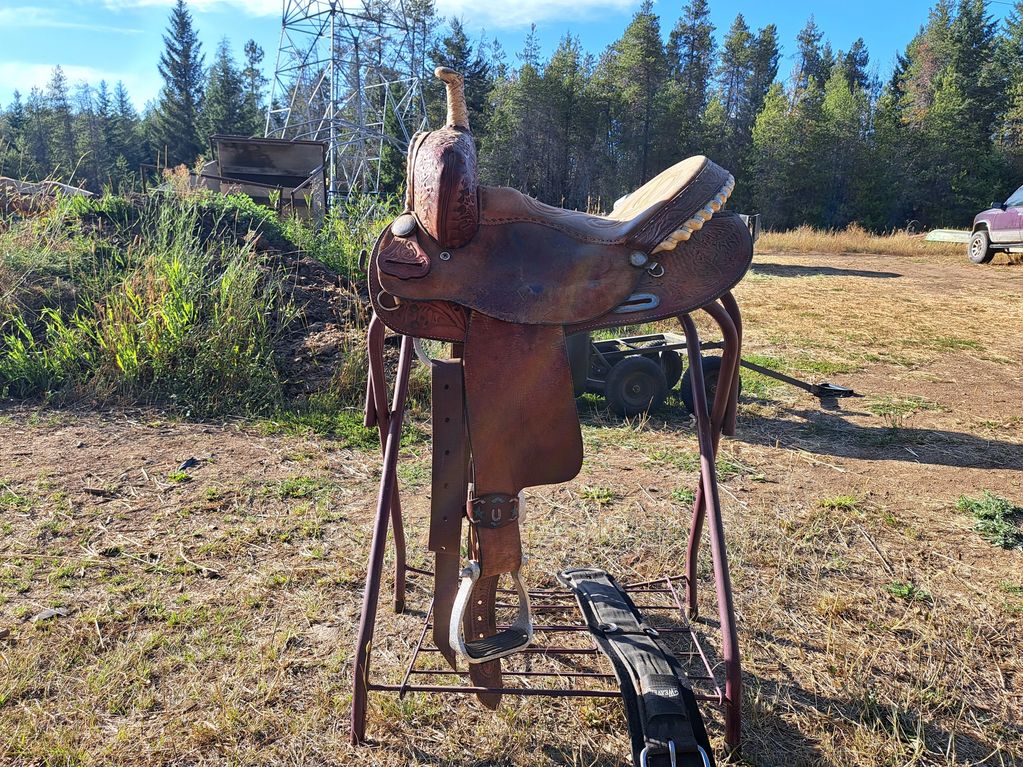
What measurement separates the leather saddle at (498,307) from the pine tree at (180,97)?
39.8 m

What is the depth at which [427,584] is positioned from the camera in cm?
220

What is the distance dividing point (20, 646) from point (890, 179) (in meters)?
35.0

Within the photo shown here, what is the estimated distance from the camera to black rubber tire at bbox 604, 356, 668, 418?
149 inches

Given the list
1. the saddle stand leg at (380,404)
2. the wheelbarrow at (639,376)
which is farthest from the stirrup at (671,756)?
the wheelbarrow at (639,376)

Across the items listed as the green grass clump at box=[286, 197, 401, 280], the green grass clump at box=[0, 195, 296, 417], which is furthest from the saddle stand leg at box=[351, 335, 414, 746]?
the green grass clump at box=[286, 197, 401, 280]

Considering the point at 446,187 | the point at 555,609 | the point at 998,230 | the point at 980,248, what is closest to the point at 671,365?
the point at 555,609

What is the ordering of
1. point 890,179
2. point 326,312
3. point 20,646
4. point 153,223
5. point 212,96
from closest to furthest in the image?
point 20,646
point 326,312
point 153,223
point 890,179
point 212,96

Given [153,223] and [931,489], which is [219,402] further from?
[931,489]

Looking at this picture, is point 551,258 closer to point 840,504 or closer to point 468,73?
point 840,504

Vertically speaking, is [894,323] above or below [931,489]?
above

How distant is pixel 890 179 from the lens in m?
29.3

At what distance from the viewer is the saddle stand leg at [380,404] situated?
163 centimetres

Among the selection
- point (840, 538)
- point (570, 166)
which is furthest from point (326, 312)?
point (570, 166)

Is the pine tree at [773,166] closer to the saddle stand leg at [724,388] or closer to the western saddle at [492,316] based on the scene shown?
the saddle stand leg at [724,388]
